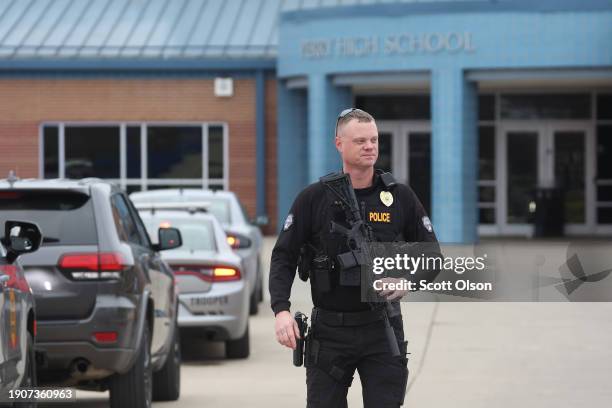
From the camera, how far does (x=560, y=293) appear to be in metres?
8.59

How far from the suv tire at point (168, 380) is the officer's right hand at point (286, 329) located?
181 inches

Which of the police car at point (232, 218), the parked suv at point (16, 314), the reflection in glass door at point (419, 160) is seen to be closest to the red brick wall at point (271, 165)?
the reflection in glass door at point (419, 160)

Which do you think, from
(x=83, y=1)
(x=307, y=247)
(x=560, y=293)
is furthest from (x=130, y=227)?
(x=83, y=1)

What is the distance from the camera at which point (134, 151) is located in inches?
1387

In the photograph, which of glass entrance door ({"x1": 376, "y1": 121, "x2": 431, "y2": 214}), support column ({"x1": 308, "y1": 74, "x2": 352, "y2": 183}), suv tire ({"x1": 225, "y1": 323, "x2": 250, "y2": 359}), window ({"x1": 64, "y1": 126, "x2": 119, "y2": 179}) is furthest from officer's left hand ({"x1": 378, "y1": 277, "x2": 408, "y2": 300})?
window ({"x1": 64, "y1": 126, "x2": 119, "y2": 179})

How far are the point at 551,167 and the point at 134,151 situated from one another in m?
9.54

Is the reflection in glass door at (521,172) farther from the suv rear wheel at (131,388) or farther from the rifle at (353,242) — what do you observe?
the rifle at (353,242)

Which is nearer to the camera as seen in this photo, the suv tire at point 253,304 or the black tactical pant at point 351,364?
the black tactical pant at point 351,364

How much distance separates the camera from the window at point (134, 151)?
35.1 metres

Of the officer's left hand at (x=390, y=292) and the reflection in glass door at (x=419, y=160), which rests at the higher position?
the reflection in glass door at (x=419, y=160)

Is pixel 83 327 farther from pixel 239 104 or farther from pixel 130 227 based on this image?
pixel 239 104

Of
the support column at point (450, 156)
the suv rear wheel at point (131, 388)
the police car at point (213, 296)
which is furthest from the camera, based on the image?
the support column at point (450, 156)

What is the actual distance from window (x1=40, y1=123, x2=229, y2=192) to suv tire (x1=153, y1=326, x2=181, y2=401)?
79.4 ft

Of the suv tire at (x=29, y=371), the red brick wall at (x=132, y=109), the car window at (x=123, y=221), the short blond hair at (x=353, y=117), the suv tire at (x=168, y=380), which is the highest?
the red brick wall at (x=132, y=109)
